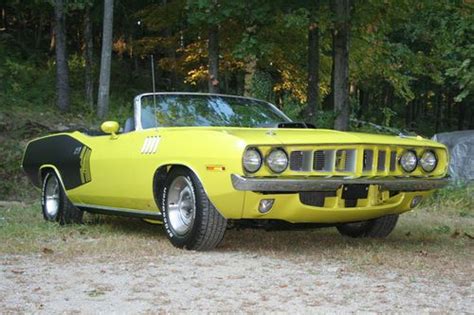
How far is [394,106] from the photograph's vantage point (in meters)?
41.3

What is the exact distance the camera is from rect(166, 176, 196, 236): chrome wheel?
5805 millimetres

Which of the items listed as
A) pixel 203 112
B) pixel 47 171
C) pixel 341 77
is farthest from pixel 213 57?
pixel 203 112

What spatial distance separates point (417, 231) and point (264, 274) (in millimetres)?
3183

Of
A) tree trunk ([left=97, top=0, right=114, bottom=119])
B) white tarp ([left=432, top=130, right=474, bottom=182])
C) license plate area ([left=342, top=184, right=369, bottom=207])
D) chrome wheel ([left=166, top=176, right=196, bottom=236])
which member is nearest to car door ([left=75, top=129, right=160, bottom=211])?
chrome wheel ([left=166, top=176, right=196, bottom=236])

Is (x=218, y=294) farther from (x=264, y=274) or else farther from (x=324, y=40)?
(x=324, y=40)

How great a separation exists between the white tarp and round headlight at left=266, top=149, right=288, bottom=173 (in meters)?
6.59

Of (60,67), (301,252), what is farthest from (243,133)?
(60,67)

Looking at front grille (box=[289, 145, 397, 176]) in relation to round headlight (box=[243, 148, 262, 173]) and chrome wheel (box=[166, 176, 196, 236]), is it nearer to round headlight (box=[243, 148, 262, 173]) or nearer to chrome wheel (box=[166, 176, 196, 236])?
round headlight (box=[243, 148, 262, 173])

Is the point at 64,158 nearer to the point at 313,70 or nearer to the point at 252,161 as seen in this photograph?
the point at 252,161

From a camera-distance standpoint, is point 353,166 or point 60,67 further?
point 60,67

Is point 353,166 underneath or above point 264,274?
above

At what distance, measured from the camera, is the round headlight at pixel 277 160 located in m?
5.27

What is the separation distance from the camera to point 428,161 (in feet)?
19.6

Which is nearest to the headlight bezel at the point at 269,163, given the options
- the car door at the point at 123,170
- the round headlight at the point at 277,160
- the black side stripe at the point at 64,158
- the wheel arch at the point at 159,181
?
the round headlight at the point at 277,160
